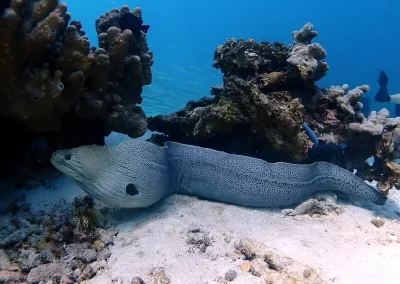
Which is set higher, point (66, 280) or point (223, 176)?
point (223, 176)

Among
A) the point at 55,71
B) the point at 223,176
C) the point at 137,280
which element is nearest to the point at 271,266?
the point at 137,280

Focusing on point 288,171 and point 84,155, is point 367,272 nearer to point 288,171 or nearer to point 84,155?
point 288,171

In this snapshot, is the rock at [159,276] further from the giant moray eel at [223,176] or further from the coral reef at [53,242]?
the giant moray eel at [223,176]

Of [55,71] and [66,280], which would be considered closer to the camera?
[66,280]

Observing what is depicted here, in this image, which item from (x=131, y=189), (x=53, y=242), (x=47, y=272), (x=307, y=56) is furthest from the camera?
(x=307, y=56)

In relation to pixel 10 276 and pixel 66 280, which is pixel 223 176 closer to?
pixel 66 280

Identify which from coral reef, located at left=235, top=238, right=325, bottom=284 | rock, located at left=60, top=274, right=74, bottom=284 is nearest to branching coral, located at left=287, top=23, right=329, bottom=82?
coral reef, located at left=235, top=238, right=325, bottom=284

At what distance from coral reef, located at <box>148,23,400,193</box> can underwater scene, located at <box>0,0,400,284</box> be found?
24 mm

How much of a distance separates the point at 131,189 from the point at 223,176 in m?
1.45

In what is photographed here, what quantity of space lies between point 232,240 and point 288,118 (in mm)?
1802

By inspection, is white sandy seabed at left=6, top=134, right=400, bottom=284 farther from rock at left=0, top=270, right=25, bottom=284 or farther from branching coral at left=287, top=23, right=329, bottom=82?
branching coral at left=287, top=23, right=329, bottom=82

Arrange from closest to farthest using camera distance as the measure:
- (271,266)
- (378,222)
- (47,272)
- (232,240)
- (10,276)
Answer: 1. (10,276)
2. (47,272)
3. (271,266)
4. (232,240)
5. (378,222)

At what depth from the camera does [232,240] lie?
382 cm

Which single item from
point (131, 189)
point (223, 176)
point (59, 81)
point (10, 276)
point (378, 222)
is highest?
point (59, 81)
